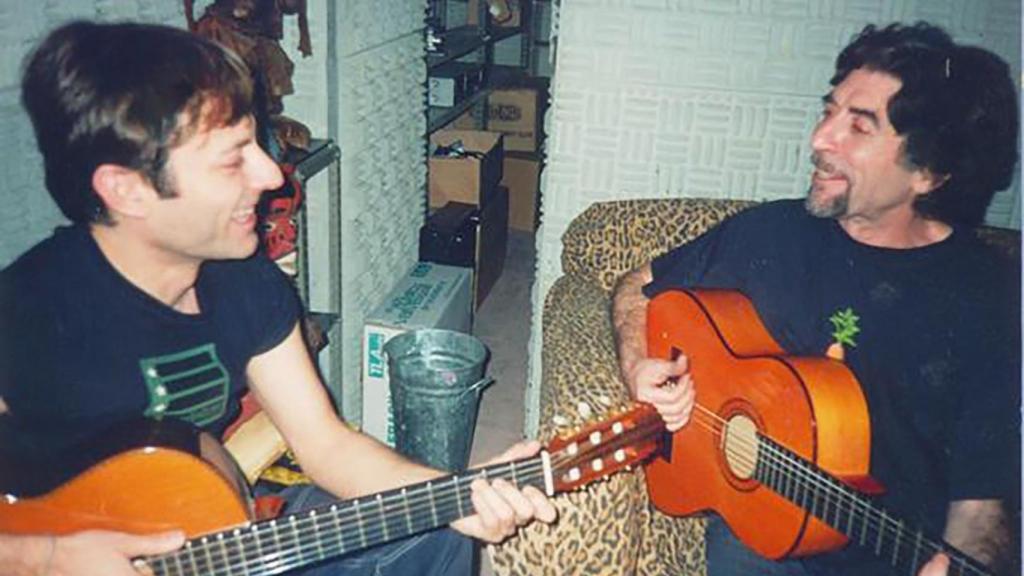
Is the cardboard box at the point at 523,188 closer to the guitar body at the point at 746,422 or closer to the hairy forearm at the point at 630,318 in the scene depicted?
the hairy forearm at the point at 630,318

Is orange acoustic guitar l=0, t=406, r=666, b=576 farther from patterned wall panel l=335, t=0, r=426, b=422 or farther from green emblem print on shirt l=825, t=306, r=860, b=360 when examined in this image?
patterned wall panel l=335, t=0, r=426, b=422

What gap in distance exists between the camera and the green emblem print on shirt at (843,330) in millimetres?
1968

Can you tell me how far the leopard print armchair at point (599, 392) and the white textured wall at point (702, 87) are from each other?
27 centimetres

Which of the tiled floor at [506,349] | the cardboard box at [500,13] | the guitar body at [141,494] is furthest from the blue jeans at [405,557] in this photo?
the cardboard box at [500,13]

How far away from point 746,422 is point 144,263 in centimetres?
138

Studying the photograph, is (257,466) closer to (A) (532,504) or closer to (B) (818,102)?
(A) (532,504)

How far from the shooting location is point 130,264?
1687 mm

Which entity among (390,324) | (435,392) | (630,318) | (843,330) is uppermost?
(843,330)

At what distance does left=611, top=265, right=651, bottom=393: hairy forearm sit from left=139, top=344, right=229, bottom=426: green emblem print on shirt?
1.03 meters

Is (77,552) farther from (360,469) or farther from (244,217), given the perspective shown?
(244,217)

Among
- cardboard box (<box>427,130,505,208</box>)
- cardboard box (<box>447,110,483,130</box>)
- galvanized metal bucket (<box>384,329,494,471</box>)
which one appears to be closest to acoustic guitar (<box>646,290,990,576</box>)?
galvanized metal bucket (<box>384,329,494,471</box>)

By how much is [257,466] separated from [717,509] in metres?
1.24

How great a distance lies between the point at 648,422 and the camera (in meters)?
1.77

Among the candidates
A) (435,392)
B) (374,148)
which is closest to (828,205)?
(435,392)
